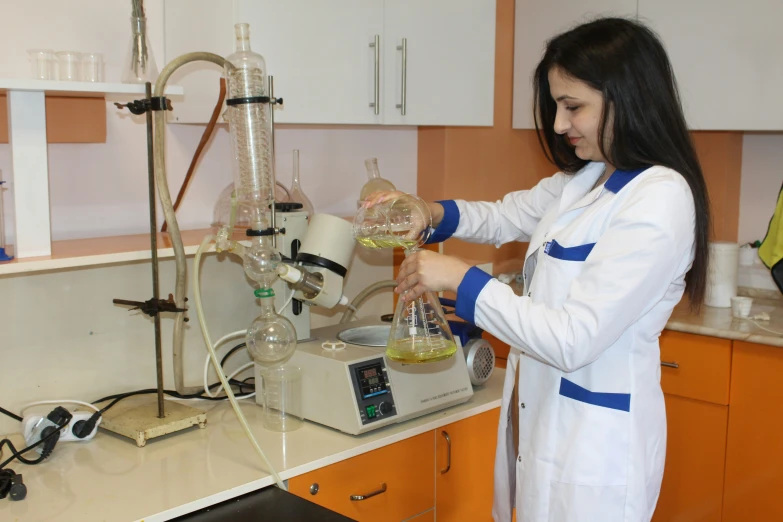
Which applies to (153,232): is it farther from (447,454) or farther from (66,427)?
(447,454)

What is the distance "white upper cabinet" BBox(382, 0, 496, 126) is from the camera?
2205mm

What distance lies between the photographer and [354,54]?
210 cm

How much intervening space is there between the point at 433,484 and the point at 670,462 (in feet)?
3.47

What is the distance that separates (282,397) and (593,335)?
0.79 metres

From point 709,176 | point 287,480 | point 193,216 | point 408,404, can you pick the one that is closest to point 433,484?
point 408,404

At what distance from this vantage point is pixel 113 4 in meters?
1.93

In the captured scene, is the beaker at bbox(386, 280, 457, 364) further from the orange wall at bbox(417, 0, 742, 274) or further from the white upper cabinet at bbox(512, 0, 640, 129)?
the white upper cabinet at bbox(512, 0, 640, 129)

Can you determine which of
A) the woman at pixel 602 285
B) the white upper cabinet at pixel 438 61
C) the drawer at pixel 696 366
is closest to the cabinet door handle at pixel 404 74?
the white upper cabinet at pixel 438 61

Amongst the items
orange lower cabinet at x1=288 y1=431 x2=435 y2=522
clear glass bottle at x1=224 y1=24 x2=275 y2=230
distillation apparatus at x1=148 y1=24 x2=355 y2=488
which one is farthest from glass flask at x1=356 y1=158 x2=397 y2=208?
orange lower cabinet at x1=288 y1=431 x2=435 y2=522

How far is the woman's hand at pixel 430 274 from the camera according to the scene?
1456 mm

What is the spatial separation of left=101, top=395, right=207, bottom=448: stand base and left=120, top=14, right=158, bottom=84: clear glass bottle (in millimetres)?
755

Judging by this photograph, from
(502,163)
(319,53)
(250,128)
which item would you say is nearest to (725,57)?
(502,163)

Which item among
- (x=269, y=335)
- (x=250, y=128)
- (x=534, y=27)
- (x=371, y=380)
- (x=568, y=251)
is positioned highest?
(x=534, y=27)

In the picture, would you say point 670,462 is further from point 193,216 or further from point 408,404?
point 193,216
